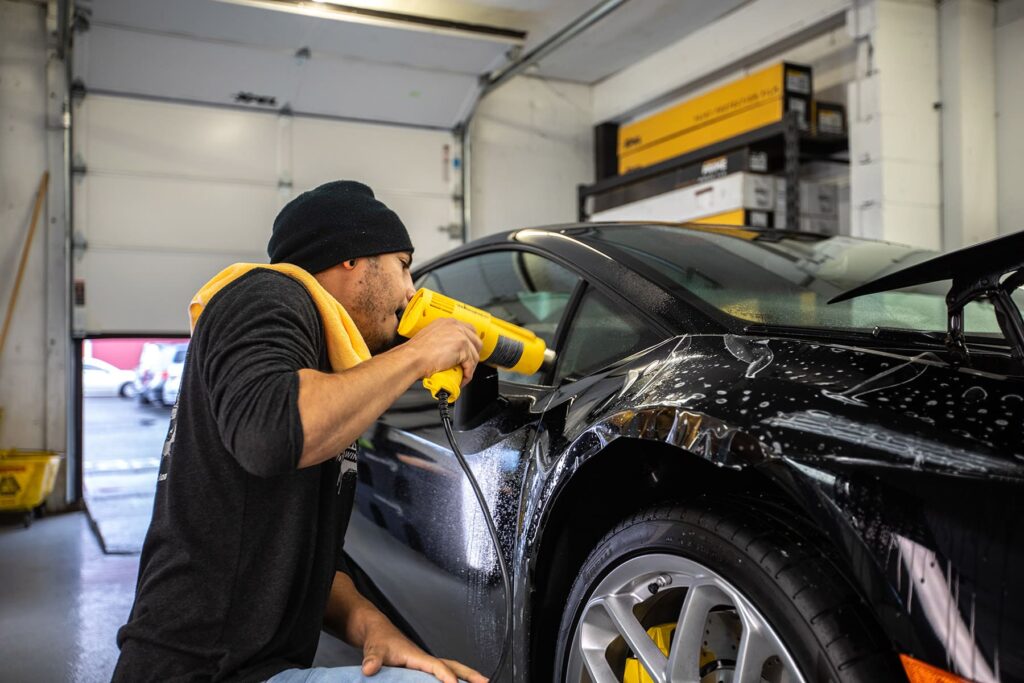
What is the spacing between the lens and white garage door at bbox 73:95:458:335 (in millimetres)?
5844

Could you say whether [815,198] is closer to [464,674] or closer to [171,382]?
[464,674]

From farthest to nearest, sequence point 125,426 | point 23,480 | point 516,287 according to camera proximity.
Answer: point 125,426 < point 23,480 < point 516,287

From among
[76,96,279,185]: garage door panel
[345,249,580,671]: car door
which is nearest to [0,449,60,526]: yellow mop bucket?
[76,96,279,185]: garage door panel

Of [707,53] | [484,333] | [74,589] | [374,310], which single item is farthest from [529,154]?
[374,310]

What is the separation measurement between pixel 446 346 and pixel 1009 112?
4.74 metres

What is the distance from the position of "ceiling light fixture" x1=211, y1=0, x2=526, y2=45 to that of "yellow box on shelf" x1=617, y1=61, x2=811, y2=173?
46.7 inches

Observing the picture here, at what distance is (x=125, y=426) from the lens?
36.9ft

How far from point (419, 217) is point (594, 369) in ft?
17.3

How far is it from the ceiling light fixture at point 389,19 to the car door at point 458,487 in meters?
3.46

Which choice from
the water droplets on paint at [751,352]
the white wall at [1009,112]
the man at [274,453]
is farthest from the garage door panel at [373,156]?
the water droplets on paint at [751,352]

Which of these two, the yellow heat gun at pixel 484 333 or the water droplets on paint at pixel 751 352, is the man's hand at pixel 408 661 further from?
the water droplets on paint at pixel 751 352

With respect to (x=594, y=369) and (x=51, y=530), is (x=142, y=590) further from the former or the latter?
(x=51, y=530)

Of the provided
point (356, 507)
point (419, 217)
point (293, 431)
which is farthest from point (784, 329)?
point (419, 217)

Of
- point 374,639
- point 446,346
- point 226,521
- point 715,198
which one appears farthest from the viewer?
point 715,198
